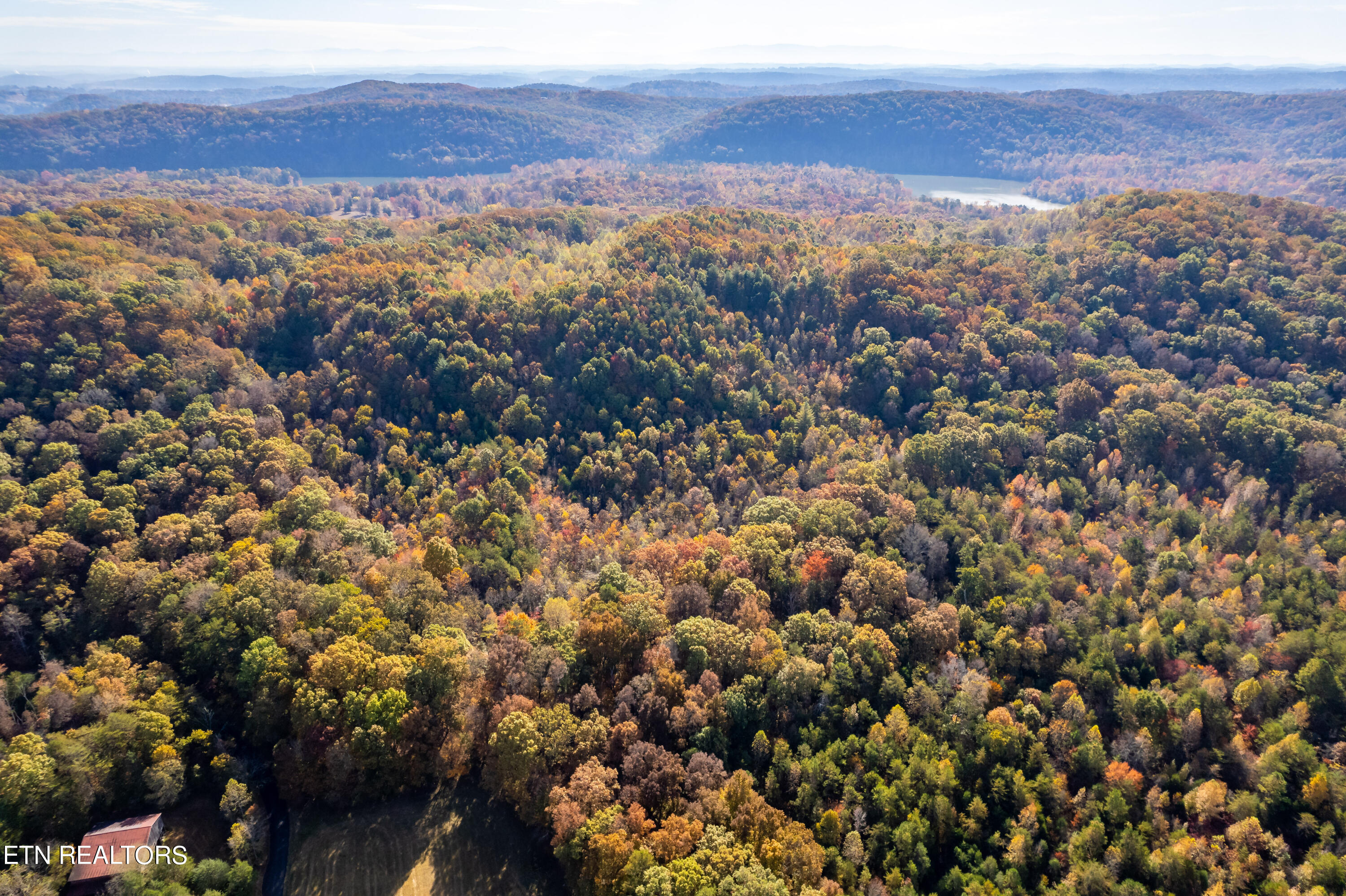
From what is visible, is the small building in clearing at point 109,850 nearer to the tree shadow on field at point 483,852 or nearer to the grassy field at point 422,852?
the grassy field at point 422,852

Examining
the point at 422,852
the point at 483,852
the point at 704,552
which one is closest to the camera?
the point at 422,852

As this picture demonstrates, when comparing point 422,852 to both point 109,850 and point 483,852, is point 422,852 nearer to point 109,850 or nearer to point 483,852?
point 483,852

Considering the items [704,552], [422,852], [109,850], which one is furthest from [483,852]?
[704,552]

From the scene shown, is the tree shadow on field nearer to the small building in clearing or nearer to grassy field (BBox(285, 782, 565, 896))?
grassy field (BBox(285, 782, 565, 896))

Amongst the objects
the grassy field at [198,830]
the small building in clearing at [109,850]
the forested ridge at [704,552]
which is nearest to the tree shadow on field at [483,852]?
the forested ridge at [704,552]

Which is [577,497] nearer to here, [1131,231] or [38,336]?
[38,336]

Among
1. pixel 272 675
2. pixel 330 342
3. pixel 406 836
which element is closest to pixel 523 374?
pixel 330 342

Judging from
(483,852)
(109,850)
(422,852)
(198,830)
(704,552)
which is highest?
(704,552)
